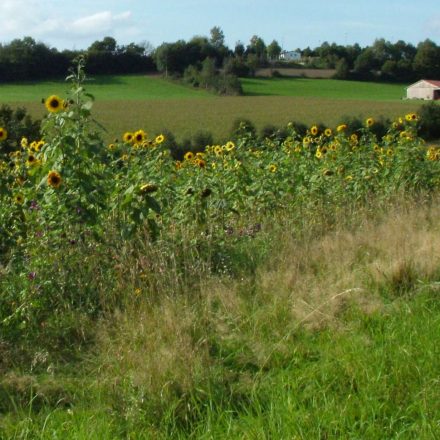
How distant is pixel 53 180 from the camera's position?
5207 millimetres

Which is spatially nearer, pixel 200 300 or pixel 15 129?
pixel 200 300

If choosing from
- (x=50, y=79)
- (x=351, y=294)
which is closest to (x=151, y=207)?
(x=351, y=294)

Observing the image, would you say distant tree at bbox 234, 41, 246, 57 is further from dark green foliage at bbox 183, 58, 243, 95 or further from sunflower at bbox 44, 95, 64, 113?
sunflower at bbox 44, 95, 64, 113

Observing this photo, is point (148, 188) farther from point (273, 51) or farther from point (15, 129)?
point (273, 51)

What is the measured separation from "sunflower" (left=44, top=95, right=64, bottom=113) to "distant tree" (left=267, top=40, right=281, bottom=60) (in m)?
60.6

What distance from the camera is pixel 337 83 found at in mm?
61906

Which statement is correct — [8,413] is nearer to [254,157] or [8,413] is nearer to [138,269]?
[138,269]

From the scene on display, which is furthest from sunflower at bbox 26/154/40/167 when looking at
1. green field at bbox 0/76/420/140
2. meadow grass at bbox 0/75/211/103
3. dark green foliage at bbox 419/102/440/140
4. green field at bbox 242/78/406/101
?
green field at bbox 242/78/406/101

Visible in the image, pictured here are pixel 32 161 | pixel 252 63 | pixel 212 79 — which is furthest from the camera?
pixel 252 63

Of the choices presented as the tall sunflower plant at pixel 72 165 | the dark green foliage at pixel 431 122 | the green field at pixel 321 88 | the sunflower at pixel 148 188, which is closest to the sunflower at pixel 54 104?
the tall sunflower plant at pixel 72 165

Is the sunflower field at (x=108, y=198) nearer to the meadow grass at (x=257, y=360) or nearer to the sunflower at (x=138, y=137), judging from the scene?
the sunflower at (x=138, y=137)

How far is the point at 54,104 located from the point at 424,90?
45076 mm

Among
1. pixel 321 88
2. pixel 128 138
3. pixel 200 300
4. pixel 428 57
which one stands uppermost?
pixel 428 57

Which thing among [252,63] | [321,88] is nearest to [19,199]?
[321,88]
